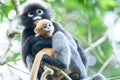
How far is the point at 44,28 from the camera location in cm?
336

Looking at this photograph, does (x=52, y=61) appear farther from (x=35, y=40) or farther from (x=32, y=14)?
(x=32, y=14)

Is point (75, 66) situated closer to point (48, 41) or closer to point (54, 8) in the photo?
point (48, 41)

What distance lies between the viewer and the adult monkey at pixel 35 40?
10.9ft

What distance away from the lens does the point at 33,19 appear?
12.8ft

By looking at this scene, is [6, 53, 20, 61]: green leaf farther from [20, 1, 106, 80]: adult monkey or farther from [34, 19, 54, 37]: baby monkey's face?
[34, 19, 54, 37]: baby monkey's face

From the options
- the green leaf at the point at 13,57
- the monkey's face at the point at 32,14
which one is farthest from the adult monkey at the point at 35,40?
the green leaf at the point at 13,57

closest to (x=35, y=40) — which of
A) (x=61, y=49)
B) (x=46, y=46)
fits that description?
(x=46, y=46)

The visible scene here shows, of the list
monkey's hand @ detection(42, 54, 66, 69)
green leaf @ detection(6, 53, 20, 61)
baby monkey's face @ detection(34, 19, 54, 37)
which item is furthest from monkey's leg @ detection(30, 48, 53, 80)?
green leaf @ detection(6, 53, 20, 61)

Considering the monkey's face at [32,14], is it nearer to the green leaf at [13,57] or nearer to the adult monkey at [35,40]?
the adult monkey at [35,40]

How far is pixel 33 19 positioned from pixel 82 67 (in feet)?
2.33

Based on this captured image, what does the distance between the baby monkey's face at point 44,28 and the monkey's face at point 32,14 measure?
48 cm

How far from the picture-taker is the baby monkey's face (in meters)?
3.35

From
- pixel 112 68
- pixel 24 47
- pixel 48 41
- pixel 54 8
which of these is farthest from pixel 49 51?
pixel 112 68

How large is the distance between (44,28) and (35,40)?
0.19m
